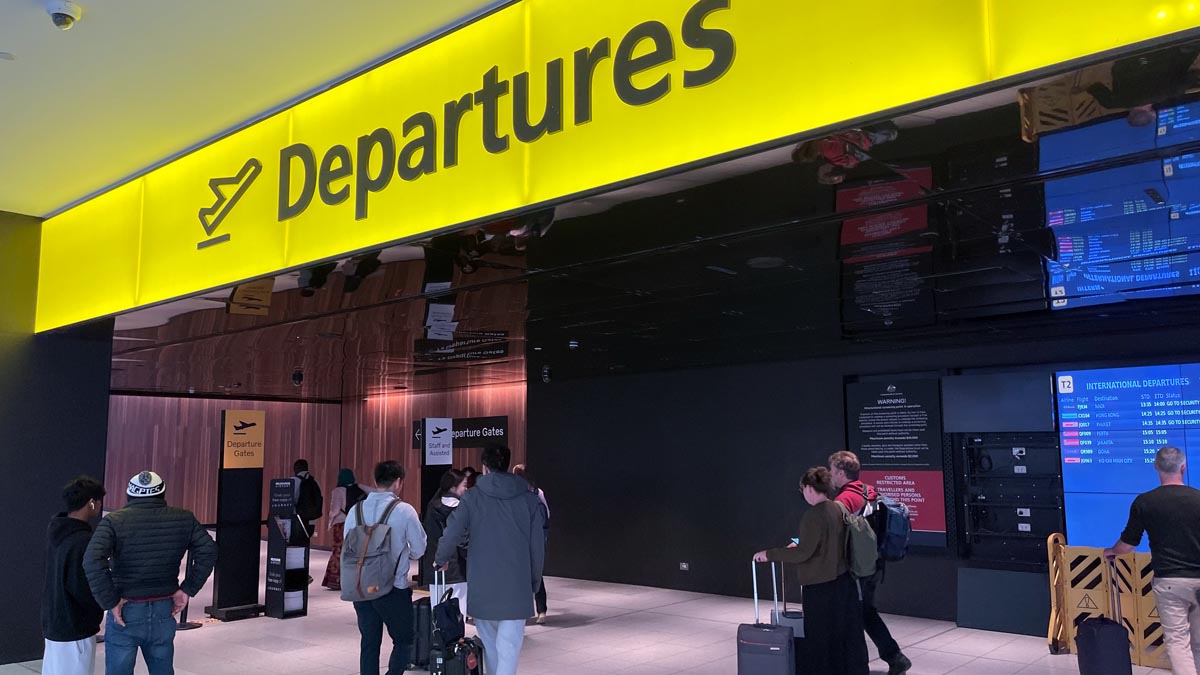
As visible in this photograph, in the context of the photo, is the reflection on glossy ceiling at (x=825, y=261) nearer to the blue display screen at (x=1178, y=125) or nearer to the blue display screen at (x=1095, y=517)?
the blue display screen at (x=1178, y=125)

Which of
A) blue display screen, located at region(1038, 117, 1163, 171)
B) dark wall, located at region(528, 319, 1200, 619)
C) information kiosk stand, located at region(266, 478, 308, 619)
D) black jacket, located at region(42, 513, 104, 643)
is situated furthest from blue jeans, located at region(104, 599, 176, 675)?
dark wall, located at region(528, 319, 1200, 619)

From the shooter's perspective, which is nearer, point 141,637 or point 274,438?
point 141,637

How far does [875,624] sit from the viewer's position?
605cm

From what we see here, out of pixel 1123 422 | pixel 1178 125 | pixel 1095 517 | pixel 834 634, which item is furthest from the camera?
pixel 1095 517

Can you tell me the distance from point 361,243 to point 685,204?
145 cm

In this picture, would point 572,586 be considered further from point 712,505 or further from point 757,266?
point 757,266

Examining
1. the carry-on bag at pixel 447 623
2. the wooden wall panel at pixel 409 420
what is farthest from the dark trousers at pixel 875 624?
the wooden wall panel at pixel 409 420

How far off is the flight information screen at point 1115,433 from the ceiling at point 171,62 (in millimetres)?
6707

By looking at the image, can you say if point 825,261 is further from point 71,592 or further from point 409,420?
point 409,420

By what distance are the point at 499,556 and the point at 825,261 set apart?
259 cm

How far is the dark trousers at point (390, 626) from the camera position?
506 centimetres

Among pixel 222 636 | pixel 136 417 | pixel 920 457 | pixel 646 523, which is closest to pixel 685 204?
pixel 920 457

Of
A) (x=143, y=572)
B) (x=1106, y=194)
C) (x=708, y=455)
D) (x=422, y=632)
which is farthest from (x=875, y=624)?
(x=143, y=572)

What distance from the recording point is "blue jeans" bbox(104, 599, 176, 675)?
14.3ft
